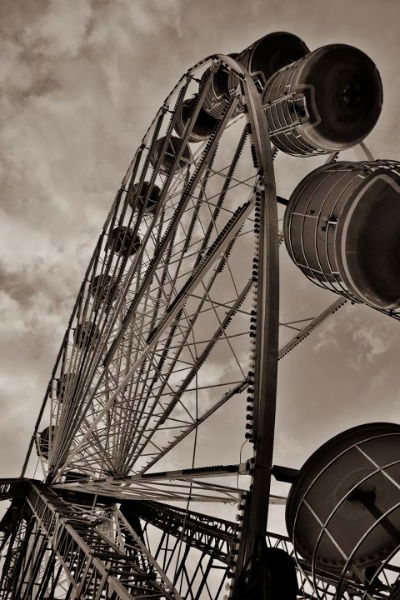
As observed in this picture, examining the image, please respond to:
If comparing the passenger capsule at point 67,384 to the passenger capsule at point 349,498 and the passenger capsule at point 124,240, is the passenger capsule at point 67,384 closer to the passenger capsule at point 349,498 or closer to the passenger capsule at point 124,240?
the passenger capsule at point 124,240

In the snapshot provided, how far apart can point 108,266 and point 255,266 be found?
11.7 meters

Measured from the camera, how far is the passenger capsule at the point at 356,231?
9.84 meters

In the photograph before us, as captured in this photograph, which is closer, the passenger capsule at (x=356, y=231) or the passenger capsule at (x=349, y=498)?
the passenger capsule at (x=349, y=498)

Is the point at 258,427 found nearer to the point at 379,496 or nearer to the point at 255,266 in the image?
the point at 379,496

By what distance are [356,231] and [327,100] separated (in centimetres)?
521

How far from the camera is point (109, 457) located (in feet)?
60.3

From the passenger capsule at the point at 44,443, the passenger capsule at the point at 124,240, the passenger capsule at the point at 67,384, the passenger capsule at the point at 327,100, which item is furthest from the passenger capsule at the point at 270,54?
the passenger capsule at the point at 44,443

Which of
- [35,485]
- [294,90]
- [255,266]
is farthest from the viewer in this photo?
[35,485]

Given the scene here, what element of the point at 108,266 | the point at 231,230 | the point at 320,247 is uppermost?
the point at 108,266

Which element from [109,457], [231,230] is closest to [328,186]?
[231,230]

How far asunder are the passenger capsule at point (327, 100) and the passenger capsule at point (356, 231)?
2522mm

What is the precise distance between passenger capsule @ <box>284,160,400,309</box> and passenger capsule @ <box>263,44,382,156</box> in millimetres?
2522

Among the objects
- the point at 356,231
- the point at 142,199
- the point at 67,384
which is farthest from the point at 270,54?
the point at 67,384

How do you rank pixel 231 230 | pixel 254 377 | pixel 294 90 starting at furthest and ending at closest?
1. pixel 294 90
2. pixel 231 230
3. pixel 254 377
